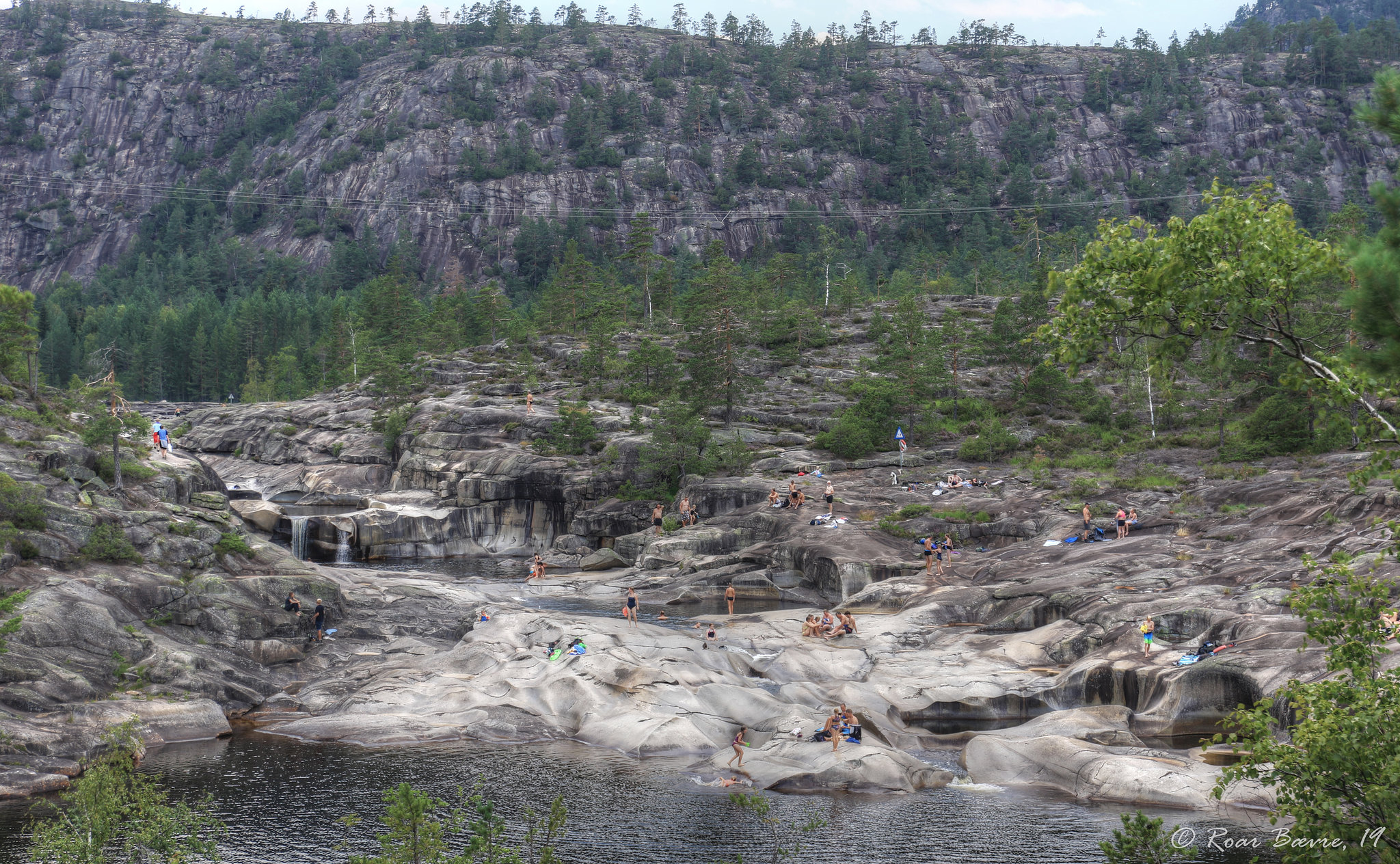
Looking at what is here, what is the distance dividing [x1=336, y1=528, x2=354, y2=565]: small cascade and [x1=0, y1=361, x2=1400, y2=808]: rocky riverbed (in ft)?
27.4

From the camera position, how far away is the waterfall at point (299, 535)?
5994cm

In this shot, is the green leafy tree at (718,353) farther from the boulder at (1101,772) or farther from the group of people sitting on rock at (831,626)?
the boulder at (1101,772)

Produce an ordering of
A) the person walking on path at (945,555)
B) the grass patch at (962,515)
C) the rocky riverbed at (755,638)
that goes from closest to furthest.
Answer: the rocky riverbed at (755,638)
the person walking on path at (945,555)
the grass patch at (962,515)

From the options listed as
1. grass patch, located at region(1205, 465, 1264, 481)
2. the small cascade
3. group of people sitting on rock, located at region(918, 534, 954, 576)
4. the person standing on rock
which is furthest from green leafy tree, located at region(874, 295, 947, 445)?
the small cascade

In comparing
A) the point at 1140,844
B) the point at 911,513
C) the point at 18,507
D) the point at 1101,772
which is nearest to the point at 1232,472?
the point at 911,513

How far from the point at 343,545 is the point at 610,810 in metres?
42.3

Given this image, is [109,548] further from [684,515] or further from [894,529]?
[894,529]

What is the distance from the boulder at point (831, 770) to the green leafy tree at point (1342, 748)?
50.6ft

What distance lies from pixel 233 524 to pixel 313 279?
452 ft

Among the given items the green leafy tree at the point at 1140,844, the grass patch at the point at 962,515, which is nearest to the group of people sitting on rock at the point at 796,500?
the grass patch at the point at 962,515

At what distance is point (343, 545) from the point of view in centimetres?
6159

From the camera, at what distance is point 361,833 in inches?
939

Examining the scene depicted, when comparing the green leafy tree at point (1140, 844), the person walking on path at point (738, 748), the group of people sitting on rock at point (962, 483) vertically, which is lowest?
the person walking on path at point (738, 748)

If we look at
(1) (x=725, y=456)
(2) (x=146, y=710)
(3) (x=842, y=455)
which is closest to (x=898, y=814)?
(2) (x=146, y=710)
